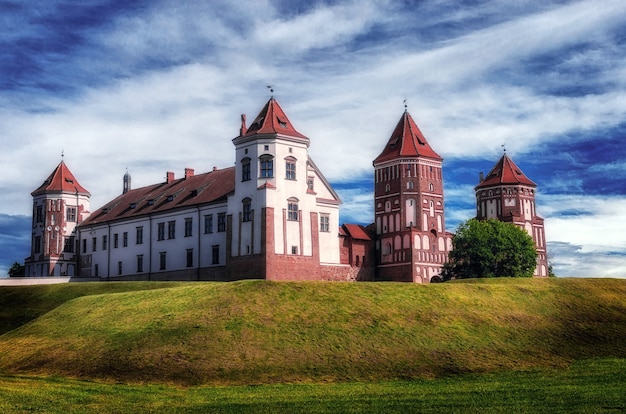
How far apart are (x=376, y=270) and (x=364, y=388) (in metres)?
57.0

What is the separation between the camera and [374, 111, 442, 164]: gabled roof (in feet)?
292

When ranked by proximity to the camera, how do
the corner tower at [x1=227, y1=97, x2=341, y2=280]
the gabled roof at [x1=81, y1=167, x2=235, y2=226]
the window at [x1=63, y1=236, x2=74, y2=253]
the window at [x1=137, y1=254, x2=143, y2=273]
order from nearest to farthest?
the corner tower at [x1=227, y1=97, x2=341, y2=280] → the gabled roof at [x1=81, y1=167, x2=235, y2=226] → the window at [x1=137, y1=254, x2=143, y2=273] → the window at [x1=63, y1=236, x2=74, y2=253]

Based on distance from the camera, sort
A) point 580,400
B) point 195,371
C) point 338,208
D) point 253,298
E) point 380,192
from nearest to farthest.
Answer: point 580,400, point 195,371, point 253,298, point 338,208, point 380,192

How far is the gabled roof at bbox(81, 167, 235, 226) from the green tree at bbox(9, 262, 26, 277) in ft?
56.3

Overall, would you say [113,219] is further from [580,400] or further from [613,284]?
[580,400]

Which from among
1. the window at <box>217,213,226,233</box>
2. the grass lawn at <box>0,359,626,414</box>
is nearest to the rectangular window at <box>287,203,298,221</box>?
the window at <box>217,213,226,233</box>

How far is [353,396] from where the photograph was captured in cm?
2747

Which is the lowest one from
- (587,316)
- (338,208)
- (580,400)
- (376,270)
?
(580,400)

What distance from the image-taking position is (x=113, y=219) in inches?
3206

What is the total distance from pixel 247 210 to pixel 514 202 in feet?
170

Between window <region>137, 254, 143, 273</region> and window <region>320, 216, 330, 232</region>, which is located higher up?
window <region>320, 216, 330, 232</region>

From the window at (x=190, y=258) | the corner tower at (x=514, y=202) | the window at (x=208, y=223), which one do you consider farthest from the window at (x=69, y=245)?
the corner tower at (x=514, y=202)

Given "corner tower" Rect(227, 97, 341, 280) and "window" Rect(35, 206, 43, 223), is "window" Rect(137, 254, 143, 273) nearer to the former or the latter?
"corner tower" Rect(227, 97, 341, 280)

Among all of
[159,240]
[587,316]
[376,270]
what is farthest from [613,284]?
[159,240]
